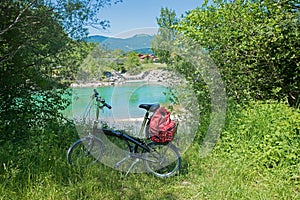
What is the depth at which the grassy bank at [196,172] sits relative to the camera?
2.27 m

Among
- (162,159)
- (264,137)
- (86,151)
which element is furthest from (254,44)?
(86,151)

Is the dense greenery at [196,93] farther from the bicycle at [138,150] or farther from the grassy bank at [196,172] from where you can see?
the bicycle at [138,150]

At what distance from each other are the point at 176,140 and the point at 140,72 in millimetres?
941

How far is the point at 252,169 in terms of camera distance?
8.65 feet

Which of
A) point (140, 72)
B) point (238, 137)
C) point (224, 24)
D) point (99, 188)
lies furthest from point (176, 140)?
point (224, 24)

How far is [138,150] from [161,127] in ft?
1.33

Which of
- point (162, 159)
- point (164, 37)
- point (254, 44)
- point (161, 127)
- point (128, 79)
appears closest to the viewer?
A: point (161, 127)

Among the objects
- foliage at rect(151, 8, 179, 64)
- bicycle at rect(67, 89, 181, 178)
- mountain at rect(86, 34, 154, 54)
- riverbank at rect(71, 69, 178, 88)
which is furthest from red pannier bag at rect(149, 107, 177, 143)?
foliage at rect(151, 8, 179, 64)

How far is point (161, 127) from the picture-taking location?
106 inches

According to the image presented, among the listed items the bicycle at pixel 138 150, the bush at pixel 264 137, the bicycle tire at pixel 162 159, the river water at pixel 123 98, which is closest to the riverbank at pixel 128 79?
the river water at pixel 123 98

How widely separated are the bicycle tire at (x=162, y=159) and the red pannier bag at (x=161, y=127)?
11 centimetres

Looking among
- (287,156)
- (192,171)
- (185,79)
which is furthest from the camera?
(185,79)

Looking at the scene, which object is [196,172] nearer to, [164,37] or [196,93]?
[196,93]

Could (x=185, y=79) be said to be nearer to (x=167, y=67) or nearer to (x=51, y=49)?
(x=167, y=67)
